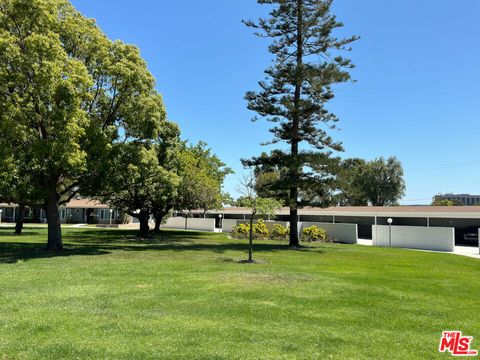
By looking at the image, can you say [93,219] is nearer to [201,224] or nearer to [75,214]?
[75,214]

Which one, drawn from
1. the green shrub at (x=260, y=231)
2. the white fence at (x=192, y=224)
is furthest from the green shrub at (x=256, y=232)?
the white fence at (x=192, y=224)

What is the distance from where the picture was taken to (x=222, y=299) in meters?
8.90

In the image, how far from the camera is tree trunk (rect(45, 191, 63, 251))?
19.2m

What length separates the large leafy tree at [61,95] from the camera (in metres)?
15.8

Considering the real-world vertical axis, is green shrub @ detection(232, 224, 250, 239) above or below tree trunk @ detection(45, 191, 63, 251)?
below

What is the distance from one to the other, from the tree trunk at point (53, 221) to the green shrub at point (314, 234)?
707 inches

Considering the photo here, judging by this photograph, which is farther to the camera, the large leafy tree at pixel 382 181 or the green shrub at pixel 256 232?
the large leafy tree at pixel 382 181

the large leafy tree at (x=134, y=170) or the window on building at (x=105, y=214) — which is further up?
the large leafy tree at (x=134, y=170)

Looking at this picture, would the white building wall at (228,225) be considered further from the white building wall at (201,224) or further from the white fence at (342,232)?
the white fence at (342,232)

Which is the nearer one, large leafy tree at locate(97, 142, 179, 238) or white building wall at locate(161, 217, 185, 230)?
large leafy tree at locate(97, 142, 179, 238)

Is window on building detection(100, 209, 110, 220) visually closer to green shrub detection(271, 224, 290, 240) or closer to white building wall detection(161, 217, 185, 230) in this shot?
white building wall detection(161, 217, 185, 230)

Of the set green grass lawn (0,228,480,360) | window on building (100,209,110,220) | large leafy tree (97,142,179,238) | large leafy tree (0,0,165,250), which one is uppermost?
large leafy tree (0,0,165,250)

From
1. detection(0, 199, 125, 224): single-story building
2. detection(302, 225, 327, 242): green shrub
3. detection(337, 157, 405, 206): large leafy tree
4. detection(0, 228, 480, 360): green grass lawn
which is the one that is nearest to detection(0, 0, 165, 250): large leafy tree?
detection(0, 228, 480, 360): green grass lawn

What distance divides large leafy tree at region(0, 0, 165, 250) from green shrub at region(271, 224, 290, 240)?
15340mm
